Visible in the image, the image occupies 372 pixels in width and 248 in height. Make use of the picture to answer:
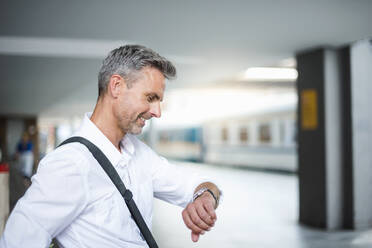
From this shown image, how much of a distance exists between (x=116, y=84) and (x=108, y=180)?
0.34m

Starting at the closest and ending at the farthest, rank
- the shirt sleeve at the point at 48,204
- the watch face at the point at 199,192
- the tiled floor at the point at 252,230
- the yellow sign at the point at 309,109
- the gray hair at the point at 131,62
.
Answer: the shirt sleeve at the point at 48,204
the gray hair at the point at 131,62
the watch face at the point at 199,192
the tiled floor at the point at 252,230
the yellow sign at the point at 309,109

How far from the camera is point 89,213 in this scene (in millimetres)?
1213

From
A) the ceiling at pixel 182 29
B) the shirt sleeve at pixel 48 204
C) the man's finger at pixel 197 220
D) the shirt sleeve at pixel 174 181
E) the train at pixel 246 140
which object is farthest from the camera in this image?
the train at pixel 246 140

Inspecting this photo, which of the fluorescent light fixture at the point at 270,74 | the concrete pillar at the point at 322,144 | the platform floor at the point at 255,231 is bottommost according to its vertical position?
the platform floor at the point at 255,231

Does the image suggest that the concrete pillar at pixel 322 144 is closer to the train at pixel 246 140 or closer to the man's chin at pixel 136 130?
the man's chin at pixel 136 130

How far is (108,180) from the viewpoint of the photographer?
1.25 metres

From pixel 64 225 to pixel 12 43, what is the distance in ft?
18.7

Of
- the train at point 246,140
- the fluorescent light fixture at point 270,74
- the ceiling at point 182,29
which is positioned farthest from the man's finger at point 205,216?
the train at point 246,140

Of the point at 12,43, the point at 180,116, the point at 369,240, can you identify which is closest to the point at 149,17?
the point at 12,43

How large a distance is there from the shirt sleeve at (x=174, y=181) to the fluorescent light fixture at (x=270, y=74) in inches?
296

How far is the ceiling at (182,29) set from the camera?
4.12 m

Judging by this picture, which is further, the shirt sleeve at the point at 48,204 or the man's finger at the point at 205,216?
the man's finger at the point at 205,216

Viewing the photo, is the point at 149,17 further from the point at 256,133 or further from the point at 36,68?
the point at 256,133

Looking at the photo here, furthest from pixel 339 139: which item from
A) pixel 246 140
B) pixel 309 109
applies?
pixel 246 140
